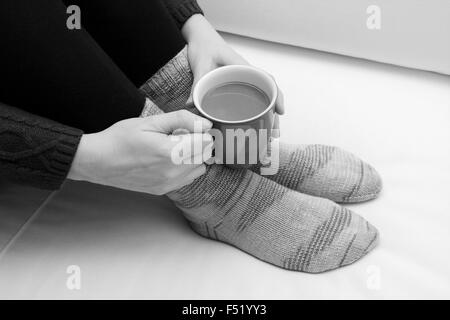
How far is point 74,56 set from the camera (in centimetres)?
50

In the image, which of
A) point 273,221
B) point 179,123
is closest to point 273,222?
point 273,221

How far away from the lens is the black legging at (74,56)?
480mm

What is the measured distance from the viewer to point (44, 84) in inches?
19.7

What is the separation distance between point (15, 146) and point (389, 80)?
2.09 feet

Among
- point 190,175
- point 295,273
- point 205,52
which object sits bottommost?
point 295,273

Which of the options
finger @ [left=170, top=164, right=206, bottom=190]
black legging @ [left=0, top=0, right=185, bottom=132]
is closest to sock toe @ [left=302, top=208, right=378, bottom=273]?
finger @ [left=170, top=164, right=206, bottom=190]

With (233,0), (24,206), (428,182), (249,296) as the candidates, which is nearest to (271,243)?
(249,296)

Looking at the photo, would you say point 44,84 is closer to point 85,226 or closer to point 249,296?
point 85,226

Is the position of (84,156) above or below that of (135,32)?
below

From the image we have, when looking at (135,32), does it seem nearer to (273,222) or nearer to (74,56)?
(74,56)

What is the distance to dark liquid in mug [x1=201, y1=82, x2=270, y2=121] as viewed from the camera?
520 millimetres

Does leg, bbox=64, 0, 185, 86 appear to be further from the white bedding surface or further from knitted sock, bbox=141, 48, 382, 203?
the white bedding surface

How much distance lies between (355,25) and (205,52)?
1.05 ft

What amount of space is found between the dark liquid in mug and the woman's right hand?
39mm
